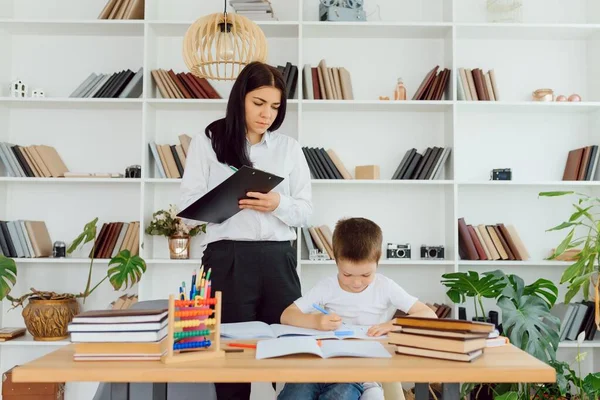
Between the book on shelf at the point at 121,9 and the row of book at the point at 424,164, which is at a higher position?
the book on shelf at the point at 121,9

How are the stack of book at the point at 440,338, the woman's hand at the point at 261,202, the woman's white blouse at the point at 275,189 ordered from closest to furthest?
the stack of book at the point at 440,338
the woman's hand at the point at 261,202
the woman's white blouse at the point at 275,189

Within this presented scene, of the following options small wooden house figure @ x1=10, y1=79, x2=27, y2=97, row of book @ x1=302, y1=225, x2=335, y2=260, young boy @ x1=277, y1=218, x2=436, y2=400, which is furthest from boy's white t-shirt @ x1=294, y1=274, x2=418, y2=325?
small wooden house figure @ x1=10, y1=79, x2=27, y2=97

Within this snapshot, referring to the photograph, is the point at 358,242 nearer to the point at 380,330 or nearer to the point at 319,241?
the point at 380,330

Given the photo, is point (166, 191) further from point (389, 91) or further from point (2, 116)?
point (389, 91)

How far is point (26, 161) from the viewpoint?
4.07m

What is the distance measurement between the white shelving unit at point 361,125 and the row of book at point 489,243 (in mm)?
190

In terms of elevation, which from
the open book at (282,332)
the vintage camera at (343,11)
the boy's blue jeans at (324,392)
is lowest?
the boy's blue jeans at (324,392)

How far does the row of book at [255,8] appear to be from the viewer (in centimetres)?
405

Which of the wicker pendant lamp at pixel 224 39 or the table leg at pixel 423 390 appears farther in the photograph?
the wicker pendant lamp at pixel 224 39

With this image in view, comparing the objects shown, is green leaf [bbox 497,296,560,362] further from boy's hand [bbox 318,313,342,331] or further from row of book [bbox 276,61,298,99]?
row of book [bbox 276,61,298,99]

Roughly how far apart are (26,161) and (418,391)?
3.21 meters

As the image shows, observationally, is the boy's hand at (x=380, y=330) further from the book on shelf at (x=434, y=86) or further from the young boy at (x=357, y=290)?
the book on shelf at (x=434, y=86)

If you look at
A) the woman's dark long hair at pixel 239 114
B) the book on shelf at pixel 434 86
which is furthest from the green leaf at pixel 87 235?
the book on shelf at pixel 434 86

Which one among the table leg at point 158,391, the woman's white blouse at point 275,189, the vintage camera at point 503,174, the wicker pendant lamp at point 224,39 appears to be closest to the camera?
the table leg at point 158,391
